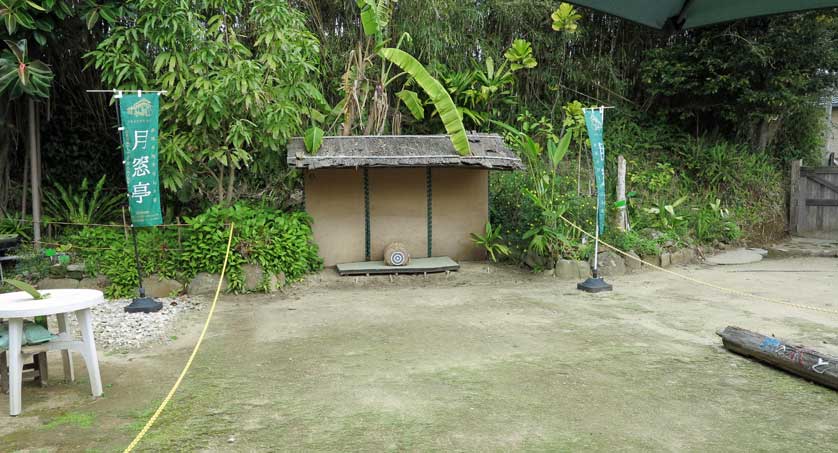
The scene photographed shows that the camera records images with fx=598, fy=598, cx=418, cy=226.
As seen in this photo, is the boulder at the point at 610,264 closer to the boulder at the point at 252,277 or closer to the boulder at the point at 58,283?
the boulder at the point at 252,277

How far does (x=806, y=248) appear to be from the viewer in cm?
1084

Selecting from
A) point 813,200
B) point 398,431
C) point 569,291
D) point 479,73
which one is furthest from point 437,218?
point 813,200

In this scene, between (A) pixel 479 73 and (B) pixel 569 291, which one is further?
(A) pixel 479 73

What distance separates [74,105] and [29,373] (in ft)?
22.1

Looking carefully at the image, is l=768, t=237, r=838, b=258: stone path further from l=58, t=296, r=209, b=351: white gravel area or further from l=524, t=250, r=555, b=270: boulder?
l=58, t=296, r=209, b=351: white gravel area

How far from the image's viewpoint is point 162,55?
707 cm

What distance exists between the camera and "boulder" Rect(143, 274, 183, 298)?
23.9ft

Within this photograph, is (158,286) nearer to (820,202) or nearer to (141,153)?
(141,153)

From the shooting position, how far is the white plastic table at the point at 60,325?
369 cm

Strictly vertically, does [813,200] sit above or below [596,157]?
below

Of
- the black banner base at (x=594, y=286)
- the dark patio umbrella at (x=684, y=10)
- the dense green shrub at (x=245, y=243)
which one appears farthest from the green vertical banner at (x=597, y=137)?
the dark patio umbrella at (x=684, y=10)

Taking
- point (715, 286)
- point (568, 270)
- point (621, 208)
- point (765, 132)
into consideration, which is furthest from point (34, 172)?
point (765, 132)

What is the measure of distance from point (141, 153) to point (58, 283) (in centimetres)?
213

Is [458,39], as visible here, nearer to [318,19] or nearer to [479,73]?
[479,73]
